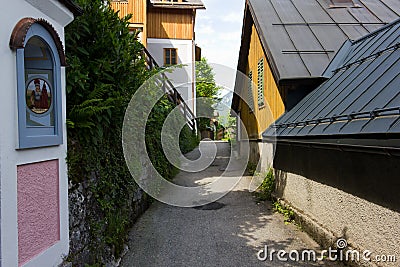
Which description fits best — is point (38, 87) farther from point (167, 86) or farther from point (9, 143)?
point (167, 86)

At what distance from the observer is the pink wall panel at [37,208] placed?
2748 millimetres

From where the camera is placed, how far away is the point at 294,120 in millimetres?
6828

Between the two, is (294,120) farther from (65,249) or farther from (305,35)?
(65,249)

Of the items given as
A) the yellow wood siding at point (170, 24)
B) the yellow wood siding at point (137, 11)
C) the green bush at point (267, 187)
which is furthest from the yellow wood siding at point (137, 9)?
the green bush at point (267, 187)

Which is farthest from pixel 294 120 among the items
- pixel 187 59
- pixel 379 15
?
pixel 187 59

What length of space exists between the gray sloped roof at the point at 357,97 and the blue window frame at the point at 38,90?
134 inches

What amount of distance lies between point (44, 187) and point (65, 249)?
78 cm

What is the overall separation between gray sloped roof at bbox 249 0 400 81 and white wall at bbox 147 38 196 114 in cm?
1175

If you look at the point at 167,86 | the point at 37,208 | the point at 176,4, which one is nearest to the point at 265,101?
the point at 167,86

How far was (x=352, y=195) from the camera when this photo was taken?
15.1ft

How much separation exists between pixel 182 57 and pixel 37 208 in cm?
2097

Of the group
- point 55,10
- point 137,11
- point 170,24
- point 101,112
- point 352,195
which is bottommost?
point 352,195

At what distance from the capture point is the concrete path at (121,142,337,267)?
4992 mm

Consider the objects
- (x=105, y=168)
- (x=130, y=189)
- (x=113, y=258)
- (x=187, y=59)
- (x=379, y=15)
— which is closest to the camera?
(x=113, y=258)
